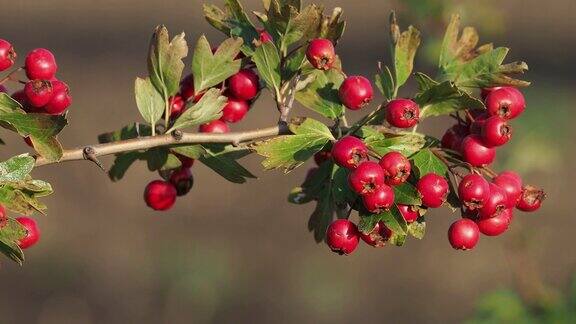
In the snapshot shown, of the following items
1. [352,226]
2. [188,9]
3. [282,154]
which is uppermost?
[282,154]

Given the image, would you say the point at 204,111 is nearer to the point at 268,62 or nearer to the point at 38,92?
the point at 268,62

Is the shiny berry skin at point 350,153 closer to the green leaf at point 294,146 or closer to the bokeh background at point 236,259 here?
the green leaf at point 294,146

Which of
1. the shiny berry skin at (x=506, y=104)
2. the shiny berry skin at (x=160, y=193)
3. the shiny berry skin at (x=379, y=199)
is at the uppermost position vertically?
the shiny berry skin at (x=506, y=104)

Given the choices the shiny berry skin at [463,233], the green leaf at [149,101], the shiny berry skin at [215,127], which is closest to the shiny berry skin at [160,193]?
the shiny berry skin at [215,127]

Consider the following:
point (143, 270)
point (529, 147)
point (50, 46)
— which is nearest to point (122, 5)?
point (50, 46)

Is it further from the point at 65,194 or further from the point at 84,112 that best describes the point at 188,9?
the point at 65,194

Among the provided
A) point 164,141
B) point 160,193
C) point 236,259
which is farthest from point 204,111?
point 236,259
